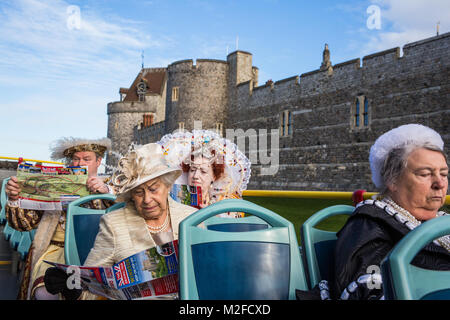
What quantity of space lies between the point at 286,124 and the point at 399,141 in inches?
854

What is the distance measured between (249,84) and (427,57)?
1178 cm

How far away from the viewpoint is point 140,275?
5.67ft

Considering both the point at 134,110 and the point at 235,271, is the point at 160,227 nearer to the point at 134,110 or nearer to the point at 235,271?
the point at 235,271

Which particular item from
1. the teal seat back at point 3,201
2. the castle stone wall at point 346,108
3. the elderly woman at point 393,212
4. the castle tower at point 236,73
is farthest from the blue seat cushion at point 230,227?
the castle tower at point 236,73

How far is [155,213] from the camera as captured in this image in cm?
247

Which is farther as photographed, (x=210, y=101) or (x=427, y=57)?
(x=210, y=101)

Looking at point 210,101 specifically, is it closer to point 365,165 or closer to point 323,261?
point 365,165

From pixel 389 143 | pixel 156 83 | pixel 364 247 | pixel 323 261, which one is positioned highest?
pixel 156 83

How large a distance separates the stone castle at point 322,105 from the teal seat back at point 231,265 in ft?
52.2

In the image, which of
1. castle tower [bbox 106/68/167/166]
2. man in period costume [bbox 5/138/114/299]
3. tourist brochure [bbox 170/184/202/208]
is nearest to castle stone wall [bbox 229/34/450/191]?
tourist brochure [bbox 170/184/202/208]

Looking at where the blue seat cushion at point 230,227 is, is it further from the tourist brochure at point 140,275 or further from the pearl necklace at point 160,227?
the tourist brochure at point 140,275

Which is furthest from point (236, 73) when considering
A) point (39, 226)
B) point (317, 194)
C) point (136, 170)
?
point (136, 170)

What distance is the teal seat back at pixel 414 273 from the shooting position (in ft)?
3.42
